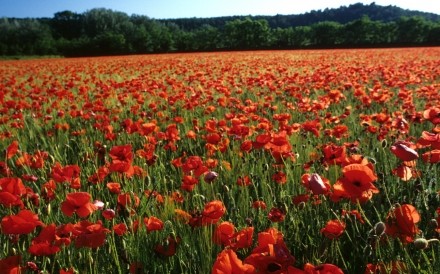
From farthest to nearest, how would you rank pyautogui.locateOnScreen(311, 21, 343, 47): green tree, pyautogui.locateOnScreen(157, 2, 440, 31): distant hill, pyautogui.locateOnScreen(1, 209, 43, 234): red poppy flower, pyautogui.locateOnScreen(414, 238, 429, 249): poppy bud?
pyautogui.locateOnScreen(157, 2, 440, 31): distant hill → pyautogui.locateOnScreen(311, 21, 343, 47): green tree → pyautogui.locateOnScreen(1, 209, 43, 234): red poppy flower → pyautogui.locateOnScreen(414, 238, 429, 249): poppy bud

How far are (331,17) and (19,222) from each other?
176 m

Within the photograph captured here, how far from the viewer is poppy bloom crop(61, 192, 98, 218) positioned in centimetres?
158

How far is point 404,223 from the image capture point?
1.35m

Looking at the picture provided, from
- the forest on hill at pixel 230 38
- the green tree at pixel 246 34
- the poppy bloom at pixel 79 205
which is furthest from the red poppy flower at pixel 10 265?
the green tree at pixel 246 34

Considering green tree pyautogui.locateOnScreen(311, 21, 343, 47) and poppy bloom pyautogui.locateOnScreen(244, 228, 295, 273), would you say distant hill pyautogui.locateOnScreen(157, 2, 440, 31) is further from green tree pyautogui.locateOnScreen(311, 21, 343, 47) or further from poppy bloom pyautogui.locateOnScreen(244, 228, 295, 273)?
poppy bloom pyautogui.locateOnScreen(244, 228, 295, 273)

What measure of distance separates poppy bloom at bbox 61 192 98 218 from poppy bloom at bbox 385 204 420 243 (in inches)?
45.1

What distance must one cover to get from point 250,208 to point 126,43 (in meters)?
55.3

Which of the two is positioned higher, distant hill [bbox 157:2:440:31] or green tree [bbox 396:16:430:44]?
distant hill [bbox 157:2:440:31]

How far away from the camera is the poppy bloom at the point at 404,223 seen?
1.32 m

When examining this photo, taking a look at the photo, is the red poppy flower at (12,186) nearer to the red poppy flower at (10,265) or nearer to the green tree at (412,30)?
the red poppy flower at (10,265)

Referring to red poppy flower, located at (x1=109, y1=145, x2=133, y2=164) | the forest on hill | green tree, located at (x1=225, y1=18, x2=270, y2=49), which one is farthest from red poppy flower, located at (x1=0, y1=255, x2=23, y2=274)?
green tree, located at (x1=225, y1=18, x2=270, y2=49)

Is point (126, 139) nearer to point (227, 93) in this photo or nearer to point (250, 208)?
point (227, 93)

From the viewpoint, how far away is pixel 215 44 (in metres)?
58.0

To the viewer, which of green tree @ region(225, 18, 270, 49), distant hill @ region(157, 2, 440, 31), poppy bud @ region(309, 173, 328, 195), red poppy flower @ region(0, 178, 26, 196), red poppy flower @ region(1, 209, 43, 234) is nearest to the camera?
red poppy flower @ region(1, 209, 43, 234)
